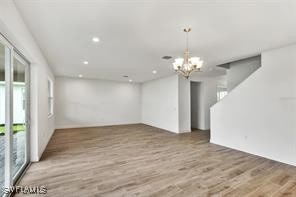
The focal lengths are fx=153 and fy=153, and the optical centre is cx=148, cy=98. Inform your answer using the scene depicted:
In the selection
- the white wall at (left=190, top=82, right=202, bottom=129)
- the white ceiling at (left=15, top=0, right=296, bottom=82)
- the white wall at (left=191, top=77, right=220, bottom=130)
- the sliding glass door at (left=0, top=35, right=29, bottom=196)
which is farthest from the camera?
the white wall at (left=190, top=82, right=202, bottom=129)

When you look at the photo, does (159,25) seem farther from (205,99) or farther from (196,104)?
(196,104)

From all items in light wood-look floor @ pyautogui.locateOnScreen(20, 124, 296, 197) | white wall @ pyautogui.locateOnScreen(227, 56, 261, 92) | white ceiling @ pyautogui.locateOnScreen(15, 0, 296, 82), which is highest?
white ceiling @ pyautogui.locateOnScreen(15, 0, 296, 82)

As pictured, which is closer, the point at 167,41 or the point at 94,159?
the point at 167,41

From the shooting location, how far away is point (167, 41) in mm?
3172

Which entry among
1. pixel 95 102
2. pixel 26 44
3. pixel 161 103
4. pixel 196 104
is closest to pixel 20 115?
pixel 26 44

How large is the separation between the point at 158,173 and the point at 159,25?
265 centimetres

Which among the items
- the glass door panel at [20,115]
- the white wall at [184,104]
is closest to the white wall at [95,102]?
the white wall at [184,104]

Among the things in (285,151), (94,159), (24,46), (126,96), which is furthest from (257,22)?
(126,96)

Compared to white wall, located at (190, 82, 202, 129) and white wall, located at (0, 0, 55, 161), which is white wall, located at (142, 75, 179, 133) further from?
white wall, located at (0, 0, 55, 161)

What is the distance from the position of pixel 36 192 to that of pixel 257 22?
4275 millimetres

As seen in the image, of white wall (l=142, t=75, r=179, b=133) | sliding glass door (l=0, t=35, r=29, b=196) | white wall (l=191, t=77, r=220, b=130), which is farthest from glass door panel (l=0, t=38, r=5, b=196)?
white wall (l=191, t=77, r=220, b=130)

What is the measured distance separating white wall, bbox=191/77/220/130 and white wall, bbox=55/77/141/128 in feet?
12.6

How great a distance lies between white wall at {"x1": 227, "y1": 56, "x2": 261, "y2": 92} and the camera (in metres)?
4.76

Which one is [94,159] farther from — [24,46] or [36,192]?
[24,46]
